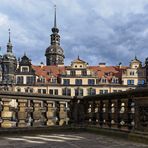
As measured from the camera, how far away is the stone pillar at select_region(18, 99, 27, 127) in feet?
23.9

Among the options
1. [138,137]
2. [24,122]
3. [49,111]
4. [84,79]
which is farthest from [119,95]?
[84,79]

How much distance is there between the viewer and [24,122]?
7445 millimetres

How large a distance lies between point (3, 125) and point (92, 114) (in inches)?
107

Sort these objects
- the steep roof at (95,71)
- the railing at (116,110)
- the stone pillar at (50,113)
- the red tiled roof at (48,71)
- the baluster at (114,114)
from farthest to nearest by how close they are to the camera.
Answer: the red tiled roof at (48,71)
the steep roof at (95,71)
the stone pillar at (50,113)
the baluster at (114,114)
the railing at (116,110)

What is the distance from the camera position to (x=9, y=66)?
66.3m

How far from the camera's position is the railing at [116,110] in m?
6.27

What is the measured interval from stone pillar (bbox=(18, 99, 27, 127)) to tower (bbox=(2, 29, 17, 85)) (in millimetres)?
54164

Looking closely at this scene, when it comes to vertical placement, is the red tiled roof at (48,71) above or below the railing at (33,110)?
above

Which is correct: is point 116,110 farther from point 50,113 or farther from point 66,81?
point 66,81

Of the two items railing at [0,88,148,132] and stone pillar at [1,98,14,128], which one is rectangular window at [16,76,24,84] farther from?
stone pillar at [1,98,14,128]

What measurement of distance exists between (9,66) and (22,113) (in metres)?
60.7

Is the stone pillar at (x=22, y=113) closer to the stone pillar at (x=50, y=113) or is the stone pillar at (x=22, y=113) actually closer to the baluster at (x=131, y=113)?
the stone pillar at (x=50, y=113)

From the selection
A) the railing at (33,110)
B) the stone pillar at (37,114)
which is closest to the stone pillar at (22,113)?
the railing at (33,110)

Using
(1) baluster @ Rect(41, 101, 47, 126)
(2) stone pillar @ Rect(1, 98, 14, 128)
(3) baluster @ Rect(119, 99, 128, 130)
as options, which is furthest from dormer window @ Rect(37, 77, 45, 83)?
(3) baluster @ Rect(119, 99, 128, 130)
